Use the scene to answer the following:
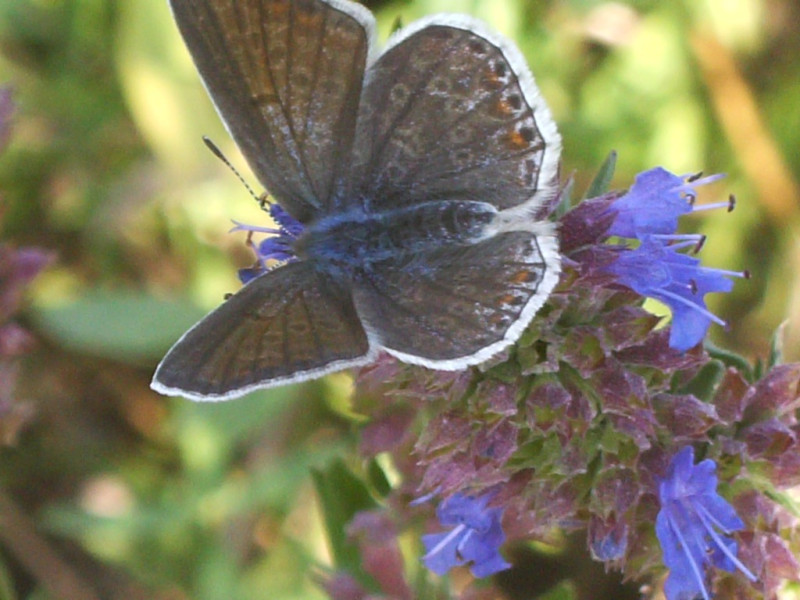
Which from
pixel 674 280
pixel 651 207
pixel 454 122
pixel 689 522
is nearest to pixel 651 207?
pixel 651 207

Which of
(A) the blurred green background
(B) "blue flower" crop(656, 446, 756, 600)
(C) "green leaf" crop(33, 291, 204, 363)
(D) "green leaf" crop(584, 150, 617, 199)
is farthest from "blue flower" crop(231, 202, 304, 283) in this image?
(C) "green leaf" crop(33, 291, 204, 363)

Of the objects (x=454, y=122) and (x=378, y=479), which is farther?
(x=378, y=479)

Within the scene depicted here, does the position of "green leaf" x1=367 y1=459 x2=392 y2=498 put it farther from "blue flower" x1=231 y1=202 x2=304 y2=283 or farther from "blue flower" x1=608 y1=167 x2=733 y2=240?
"blue flower" x1=608 y1=167 x2=733 y2=240

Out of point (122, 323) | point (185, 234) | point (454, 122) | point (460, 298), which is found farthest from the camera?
point (185, 234)

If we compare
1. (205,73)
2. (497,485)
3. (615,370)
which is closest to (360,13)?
(205,73)

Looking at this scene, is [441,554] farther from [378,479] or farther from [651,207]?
[651,207]

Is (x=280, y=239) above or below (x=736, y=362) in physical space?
above

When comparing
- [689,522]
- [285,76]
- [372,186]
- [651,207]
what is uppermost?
[285,76]
